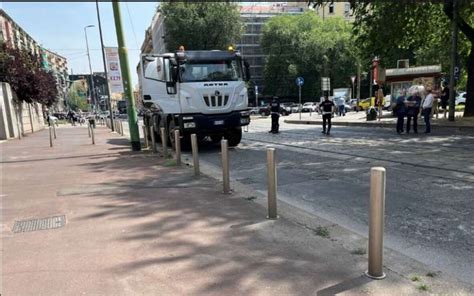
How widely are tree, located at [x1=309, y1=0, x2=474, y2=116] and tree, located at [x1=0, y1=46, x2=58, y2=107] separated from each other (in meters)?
18.9

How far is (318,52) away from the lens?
64.3 m

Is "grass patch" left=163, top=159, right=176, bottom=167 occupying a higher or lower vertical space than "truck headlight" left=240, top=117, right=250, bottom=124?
lower

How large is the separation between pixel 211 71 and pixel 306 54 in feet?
178

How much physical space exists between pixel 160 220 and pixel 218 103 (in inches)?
320

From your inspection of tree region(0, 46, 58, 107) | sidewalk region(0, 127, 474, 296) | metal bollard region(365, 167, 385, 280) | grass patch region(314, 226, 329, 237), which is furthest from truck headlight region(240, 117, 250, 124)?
tree region(0, 46, 58, 107)

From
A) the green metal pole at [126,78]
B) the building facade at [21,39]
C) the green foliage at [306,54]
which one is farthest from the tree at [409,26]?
the green foliage at [306,54]

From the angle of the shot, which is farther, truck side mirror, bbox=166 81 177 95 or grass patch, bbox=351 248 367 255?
truck side mirror, bbox=166 81 177 95

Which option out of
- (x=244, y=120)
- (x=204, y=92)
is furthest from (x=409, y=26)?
(x=204, y=92)

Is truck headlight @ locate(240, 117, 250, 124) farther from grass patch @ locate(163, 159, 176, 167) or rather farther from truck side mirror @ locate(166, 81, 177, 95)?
grass patch @ locate(163, 159, 176, 167)

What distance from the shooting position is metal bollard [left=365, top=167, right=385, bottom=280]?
136 inches

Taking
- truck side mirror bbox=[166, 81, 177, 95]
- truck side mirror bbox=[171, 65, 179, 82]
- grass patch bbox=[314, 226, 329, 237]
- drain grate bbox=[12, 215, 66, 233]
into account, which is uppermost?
truck side mirror bbox=[171, 65, 179, 82]

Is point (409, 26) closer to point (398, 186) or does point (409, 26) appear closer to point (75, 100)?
point (398, 186)

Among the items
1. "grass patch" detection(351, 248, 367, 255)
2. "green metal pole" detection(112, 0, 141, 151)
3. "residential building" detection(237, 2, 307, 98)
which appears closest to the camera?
"grass patch" detection(351, 248, 367, 255)

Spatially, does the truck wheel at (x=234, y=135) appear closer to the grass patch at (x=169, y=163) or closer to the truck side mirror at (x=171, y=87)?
the truck side mirror at (x=171, y=87)
